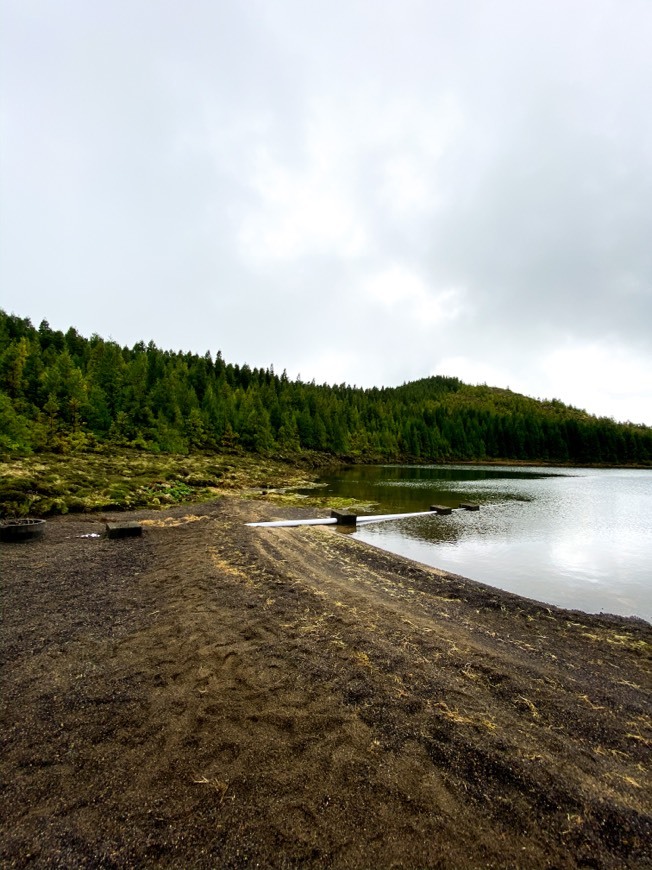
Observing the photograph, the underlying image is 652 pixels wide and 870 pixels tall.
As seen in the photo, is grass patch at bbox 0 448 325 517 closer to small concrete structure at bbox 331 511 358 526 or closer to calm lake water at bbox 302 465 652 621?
small concrete structure at bbox 331 511 358 526

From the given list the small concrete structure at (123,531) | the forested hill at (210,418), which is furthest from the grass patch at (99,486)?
the forested hill at (210,418)

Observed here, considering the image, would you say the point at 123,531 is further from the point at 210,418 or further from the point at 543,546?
the point at 210,418

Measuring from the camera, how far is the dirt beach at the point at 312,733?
4.03 meters

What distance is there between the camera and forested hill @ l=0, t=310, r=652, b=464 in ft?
201

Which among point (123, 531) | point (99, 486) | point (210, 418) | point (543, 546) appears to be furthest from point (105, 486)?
point (210, 418)

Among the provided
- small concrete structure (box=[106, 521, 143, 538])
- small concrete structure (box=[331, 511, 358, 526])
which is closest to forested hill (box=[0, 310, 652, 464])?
small concrete structure (box=[106, 521, 143, 538])

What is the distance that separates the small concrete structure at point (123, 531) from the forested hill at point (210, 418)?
74.8ft

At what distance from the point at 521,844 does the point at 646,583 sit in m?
17.2

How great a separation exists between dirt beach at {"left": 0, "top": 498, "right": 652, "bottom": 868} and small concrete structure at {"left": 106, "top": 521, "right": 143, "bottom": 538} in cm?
630

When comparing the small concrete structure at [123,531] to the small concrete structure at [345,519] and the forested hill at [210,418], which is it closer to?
the small concrete structure at [345,519]

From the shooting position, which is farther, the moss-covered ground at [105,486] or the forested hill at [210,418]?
the forested hill at [210,418]

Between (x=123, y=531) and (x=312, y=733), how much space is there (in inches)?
605

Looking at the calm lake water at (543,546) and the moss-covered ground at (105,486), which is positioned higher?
the moss-covered ground at (105,486)

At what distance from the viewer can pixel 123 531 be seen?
59.4ft
